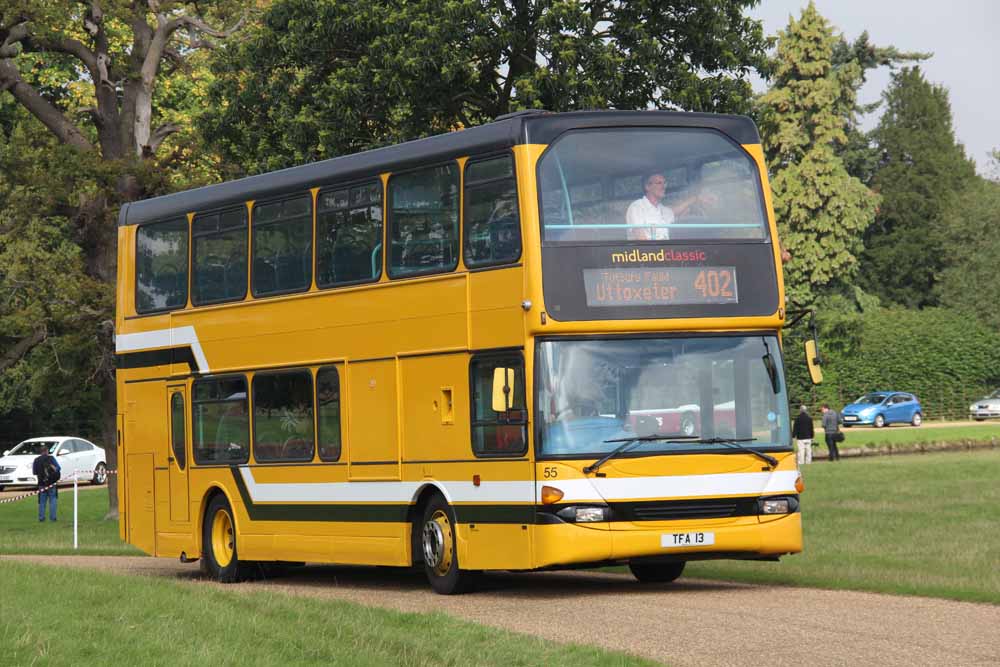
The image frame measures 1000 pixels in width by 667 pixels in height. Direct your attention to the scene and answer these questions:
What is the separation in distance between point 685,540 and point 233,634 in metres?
5.09

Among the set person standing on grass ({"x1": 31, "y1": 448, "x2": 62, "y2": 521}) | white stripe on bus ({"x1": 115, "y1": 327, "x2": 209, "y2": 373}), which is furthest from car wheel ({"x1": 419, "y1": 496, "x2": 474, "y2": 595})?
person standing on grass ({"x1": 31, "y1": 448, "x2": 62, "y2": 521})

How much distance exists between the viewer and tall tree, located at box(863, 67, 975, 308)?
309 ft

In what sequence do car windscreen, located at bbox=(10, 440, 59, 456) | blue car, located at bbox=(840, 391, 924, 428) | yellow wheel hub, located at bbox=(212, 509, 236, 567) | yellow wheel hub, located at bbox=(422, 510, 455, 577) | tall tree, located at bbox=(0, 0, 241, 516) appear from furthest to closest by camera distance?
blue car, located at bbox=(840, 391, 924, 428)
car windscreen, located at bbox=(10, 440, 59, 456)
tall tree, located at bbox=(0, 0, 241, 516)
yellow wheel hub, located at bbox=(212, 509, 236, 567)
yellow wheel hub, located at bbox=(422, 510, 455, 577)

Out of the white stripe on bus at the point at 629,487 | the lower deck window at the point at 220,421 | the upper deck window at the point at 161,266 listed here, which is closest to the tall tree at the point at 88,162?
the upper deck window at the point at 161,266

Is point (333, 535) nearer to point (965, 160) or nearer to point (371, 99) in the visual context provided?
point (371, 99)

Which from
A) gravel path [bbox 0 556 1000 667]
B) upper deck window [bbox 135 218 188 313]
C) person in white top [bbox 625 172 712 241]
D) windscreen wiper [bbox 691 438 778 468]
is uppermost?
upper deck window [bbox 135 218 188 313]

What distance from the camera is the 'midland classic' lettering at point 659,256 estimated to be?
54.2 feet

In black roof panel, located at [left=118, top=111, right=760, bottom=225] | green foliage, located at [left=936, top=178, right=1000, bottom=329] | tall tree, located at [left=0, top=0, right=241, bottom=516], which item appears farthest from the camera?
green foliage, located at [left=936, top=178, right=1000, bottom=329]

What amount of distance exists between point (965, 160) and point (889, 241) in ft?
28.7

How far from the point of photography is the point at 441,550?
17656 millimetres

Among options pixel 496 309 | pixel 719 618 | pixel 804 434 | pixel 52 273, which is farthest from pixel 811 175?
pixel 719 618

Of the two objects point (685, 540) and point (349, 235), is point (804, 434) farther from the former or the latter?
point (685, 540)

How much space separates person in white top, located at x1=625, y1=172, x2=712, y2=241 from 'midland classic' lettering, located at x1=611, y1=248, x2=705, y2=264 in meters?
0.13

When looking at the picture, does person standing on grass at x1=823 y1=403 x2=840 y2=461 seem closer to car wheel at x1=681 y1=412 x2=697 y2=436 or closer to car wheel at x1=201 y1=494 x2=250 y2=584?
car wheel at x1=201 y1=494 x2=250 y2=584
